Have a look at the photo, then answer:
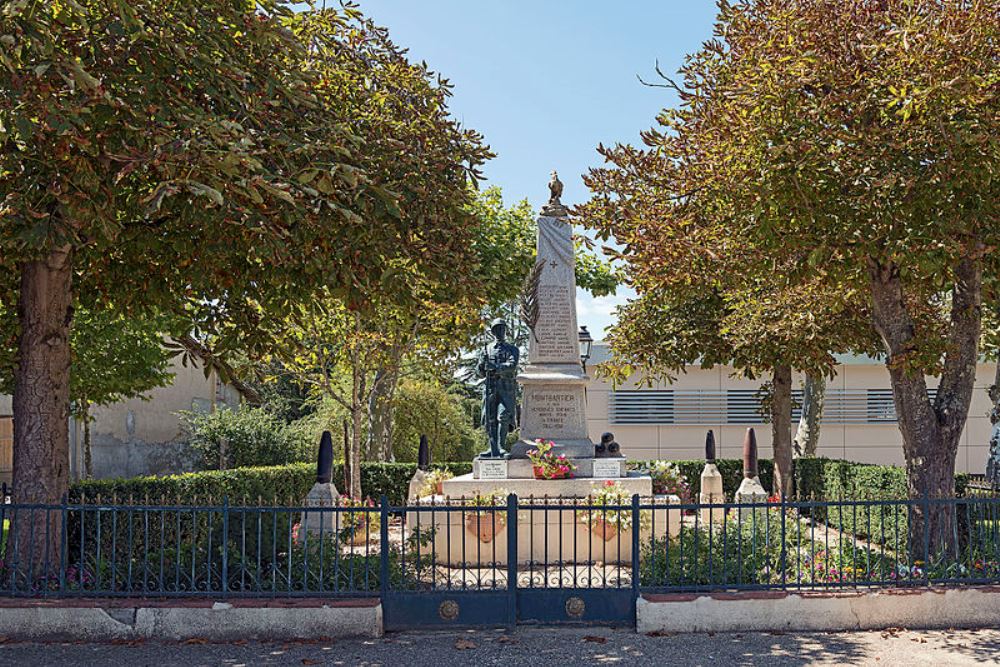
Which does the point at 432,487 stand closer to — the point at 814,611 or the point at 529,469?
the point at 529,469

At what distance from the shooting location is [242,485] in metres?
16.5

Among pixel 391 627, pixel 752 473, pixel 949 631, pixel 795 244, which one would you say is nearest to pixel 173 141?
pixel 391 627

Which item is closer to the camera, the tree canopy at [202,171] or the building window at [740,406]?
the tree canopy at [202,171]

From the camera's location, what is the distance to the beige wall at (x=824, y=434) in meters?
30.1

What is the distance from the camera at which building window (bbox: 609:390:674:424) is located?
99.3 feet

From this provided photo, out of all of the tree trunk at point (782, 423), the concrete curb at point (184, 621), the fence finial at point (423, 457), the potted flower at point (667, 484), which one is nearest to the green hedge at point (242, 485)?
the concrete curb at point (184, 621)

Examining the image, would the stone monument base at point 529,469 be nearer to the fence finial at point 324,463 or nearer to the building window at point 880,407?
the fence finial at point 324,463

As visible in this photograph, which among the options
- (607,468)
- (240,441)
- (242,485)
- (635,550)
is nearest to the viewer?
(635,550)

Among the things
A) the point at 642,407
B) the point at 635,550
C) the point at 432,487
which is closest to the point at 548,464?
the point at 432,487

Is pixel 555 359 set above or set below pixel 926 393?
above

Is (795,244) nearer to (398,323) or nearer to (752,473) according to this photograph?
(752,473)

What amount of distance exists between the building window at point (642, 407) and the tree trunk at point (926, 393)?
19.6 meters

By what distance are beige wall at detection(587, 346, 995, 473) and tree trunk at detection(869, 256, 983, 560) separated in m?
19.4

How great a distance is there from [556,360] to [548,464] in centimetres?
203
